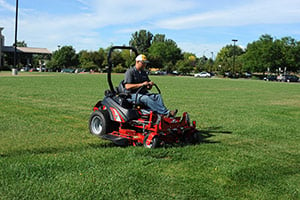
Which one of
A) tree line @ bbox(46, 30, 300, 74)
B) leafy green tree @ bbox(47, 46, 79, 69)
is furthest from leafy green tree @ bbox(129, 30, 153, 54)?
leafy green tree @ bbox(47, 46, 79, 69)

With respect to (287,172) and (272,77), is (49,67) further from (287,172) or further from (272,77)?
(287,172)

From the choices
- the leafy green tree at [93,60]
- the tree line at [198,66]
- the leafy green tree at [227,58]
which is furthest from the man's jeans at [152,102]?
the leafy green tree at [93,60]

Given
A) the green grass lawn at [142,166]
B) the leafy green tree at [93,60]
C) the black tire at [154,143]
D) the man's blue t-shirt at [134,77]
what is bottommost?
the green grass lawn at [142,166]

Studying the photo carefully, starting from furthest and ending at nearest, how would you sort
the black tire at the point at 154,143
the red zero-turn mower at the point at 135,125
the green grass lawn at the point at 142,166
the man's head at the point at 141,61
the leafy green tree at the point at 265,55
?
the leafy green tree at the point at 265,55 < the man's head at the point at 141,61 < the red zero-turn mower at the point at 135,125 < the black tire at the point at 154,143 < the green grass lawn at the point at 142,166

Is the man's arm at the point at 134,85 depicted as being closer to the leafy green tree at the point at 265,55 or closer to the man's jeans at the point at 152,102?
the man's jeans at the point at 152,102

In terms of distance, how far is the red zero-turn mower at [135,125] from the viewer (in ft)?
22.9

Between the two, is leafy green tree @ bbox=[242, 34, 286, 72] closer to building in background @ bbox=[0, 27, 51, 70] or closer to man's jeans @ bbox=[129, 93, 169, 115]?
building in background @ bbox=[0, 27, 51, 70]

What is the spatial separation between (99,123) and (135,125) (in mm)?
1174

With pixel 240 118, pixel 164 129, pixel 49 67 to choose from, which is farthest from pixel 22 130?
pixel 49 67

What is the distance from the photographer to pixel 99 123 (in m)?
8.17

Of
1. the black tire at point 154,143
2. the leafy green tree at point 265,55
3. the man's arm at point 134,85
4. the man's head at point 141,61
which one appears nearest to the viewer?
the black tire at point 154,143

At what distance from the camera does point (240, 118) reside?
464 inches

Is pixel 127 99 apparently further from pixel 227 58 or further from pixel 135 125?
pixel 227 58

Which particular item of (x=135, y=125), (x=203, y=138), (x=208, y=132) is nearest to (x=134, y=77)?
(x=135, y=125)
